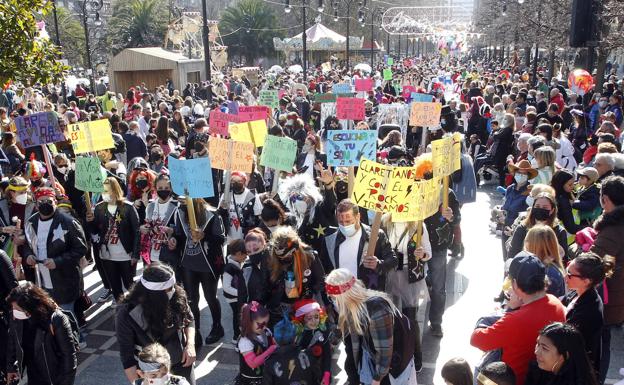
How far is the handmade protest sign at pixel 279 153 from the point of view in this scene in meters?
7.10

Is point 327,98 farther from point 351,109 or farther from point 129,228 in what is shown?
point 129,228

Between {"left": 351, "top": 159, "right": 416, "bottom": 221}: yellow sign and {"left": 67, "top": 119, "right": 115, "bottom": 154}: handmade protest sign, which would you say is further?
{"left": 67, "top": 119, "right": 115, "bottom": 154}: handmade protest sign

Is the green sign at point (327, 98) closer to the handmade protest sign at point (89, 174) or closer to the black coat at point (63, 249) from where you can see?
the handmade protest sign at point (89, 174)

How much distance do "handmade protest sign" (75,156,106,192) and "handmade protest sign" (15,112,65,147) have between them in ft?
4.22

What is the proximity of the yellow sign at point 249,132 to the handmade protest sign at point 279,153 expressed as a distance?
1.38 m

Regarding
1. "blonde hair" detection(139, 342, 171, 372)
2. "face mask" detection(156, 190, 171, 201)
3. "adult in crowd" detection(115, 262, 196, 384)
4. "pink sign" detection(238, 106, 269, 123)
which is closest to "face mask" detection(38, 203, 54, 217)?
"face mask" detection(156, 190, 171, 201)

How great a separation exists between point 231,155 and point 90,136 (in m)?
2.30

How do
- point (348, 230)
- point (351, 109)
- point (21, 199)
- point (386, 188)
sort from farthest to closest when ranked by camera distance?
point (351, 109), point (21, 199), point (348, 230), point (386, 188)

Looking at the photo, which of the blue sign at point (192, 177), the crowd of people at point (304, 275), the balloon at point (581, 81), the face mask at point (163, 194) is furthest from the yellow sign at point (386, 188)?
the balloon at point (581, 81)

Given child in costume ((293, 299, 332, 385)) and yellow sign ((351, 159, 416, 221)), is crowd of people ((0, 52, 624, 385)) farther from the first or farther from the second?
yellow sign ((351, 159, 416, 221))

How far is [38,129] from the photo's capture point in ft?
26.0

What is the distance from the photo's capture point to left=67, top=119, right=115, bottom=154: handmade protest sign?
7820 mm

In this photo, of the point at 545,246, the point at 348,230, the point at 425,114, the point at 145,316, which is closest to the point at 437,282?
the point at 348,230

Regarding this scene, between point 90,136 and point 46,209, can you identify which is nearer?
point 46,209
